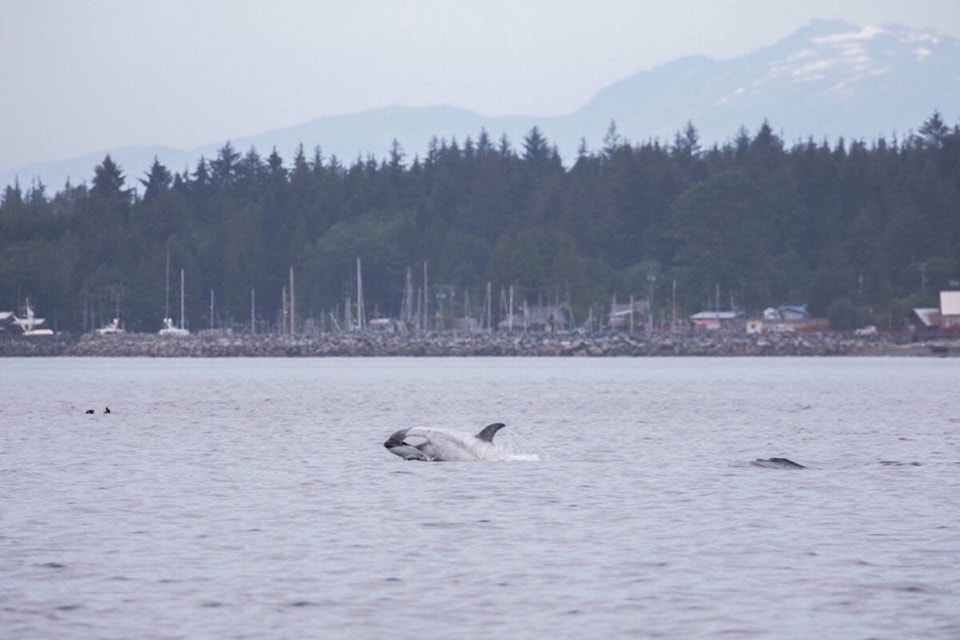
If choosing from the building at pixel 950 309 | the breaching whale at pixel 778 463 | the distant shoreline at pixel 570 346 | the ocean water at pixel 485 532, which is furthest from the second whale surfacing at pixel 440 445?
the building at pixel 950 309

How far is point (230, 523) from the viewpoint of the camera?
26.6m

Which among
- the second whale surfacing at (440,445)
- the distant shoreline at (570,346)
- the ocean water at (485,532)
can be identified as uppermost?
the distant shoreline at (570,346)

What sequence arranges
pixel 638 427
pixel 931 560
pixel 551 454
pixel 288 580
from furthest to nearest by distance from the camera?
pixel 638 427, pixel 551 454, pixel 931 560, pixel 288 580

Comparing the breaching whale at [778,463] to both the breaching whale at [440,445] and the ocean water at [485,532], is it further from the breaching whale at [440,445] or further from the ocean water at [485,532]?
the breaching whale at [440,445]

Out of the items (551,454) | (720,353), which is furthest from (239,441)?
(720,353)

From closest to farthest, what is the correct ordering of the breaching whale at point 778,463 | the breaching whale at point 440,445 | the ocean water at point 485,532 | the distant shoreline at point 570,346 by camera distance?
the ocean water at point 485,532
the breaching whale at point 778,463
the breaching whale at point 440,445
the distant shoreline at point 570,346

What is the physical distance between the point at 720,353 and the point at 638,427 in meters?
124

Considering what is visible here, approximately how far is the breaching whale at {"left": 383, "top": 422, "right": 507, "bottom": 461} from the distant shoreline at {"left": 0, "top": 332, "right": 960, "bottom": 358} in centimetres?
13087

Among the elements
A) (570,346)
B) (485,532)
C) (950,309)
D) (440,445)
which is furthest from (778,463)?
(950,309)

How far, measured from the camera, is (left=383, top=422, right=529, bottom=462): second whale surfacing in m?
37.7

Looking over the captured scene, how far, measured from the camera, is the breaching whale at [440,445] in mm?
37688

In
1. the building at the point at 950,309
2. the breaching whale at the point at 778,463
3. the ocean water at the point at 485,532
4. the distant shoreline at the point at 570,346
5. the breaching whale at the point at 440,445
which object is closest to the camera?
the ocean water at the point at 485,532

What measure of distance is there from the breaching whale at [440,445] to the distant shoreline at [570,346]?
130871 millimetres

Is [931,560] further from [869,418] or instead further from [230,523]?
[869,418]
